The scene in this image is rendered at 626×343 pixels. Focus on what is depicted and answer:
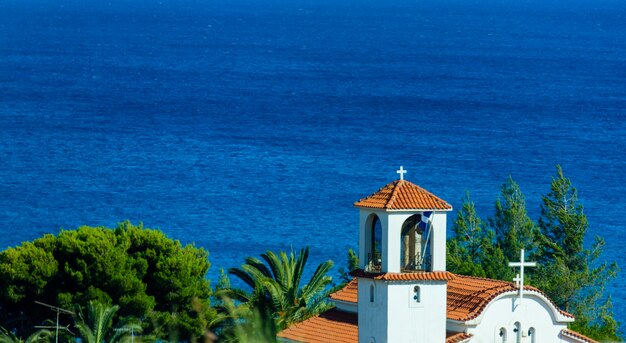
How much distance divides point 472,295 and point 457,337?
172 centimetres

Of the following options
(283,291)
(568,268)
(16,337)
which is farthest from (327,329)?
(568,268)

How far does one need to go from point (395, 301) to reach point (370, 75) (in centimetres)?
14143

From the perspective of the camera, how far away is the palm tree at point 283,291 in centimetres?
3778

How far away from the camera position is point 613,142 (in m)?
115

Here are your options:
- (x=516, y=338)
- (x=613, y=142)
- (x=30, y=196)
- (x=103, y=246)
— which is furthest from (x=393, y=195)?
(x=613, y=142)

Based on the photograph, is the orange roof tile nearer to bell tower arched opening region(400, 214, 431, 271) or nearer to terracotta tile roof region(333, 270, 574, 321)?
terracotta tile roof region(333, 270, 574, 321)

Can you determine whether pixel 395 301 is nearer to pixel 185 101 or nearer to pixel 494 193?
pixel 494 193

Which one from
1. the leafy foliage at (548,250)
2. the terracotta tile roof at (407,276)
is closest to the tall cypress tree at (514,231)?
the leafy foliage at (548,250)

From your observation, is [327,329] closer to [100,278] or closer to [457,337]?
[457,337]

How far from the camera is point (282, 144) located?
Result: 111688mm

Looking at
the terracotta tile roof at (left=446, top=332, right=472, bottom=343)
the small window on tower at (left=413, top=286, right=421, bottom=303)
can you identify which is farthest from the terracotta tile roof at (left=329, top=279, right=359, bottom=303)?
the small window on tower at (left=413, top=286, right=421, bottom=303)

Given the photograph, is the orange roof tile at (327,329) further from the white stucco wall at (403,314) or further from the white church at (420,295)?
the white stucco wall at (403,314)

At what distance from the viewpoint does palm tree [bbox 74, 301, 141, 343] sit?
95.3 ft

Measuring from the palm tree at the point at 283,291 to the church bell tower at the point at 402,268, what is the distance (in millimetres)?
6704
